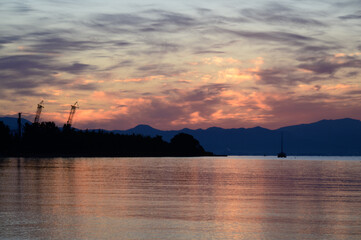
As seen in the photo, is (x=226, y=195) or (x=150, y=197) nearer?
(x=150, y=197)

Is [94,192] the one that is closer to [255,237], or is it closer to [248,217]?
[248,217]

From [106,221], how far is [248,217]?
30.2 ft

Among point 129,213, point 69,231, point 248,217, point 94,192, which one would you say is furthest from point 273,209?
point 94,192

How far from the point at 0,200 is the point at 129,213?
43.1 ft

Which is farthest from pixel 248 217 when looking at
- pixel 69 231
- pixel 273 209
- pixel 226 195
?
pixel 226 195

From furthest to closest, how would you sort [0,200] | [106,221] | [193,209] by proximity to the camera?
[0,200] < [193,209] < [106,221]

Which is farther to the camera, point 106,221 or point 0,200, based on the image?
point 0,200

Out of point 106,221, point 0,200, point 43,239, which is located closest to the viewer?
point 43,239

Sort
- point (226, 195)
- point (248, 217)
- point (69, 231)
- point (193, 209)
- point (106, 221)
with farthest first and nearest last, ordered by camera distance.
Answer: point (226, 195), point (193, 209), point (248, 217), point (106, 221), point (69, 231)

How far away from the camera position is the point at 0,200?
43.0 meters

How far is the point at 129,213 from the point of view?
35906 mm

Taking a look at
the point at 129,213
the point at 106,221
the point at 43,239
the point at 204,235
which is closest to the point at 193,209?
the point at 129,213

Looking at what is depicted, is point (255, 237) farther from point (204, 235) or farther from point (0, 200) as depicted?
point (0, 200)

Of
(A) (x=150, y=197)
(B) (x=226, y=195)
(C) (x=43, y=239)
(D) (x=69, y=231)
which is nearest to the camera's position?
(C) (x=43, y=239)
